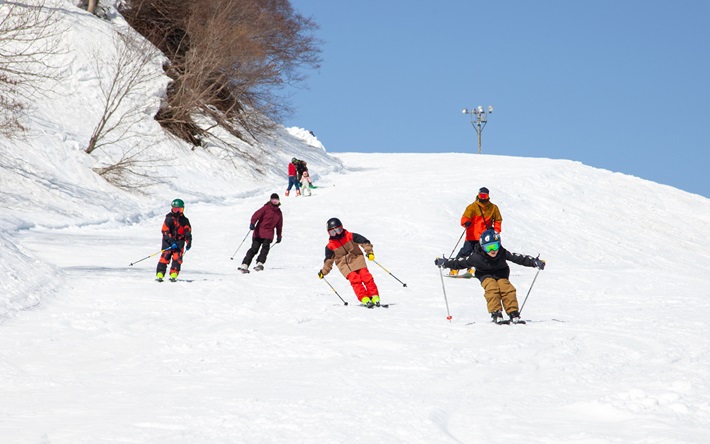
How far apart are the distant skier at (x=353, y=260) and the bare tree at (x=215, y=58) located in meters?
25.2

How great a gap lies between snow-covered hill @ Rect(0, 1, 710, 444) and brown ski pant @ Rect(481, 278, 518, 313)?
0.30 m

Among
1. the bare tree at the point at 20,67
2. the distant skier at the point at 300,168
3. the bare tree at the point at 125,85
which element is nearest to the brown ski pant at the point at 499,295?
the bare tree at the point at 20,67

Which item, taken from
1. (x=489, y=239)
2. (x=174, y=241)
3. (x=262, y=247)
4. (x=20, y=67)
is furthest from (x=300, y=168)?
(x=489, y=239)

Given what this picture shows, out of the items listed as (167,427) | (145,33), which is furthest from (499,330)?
(145,33)

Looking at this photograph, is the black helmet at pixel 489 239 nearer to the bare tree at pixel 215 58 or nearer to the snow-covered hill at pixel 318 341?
the snow-covered hill at pixel 318 341

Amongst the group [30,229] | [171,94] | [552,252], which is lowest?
[30,229]

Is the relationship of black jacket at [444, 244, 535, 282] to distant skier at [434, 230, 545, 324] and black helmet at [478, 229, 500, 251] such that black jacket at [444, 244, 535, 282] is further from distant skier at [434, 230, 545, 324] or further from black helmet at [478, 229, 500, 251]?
black helmet at [478, 229, 500, 251]

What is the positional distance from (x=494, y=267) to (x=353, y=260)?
2.19 metres

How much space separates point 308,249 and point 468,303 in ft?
24.4

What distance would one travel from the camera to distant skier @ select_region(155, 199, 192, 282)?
13.1 m

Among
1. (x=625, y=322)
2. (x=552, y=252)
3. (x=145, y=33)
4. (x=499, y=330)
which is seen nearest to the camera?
(x=499, y=330)

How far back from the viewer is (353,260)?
37.8ft

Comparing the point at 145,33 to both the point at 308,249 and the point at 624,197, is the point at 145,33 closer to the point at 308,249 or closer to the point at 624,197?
the point at 624,197

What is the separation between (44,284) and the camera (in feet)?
37.3
